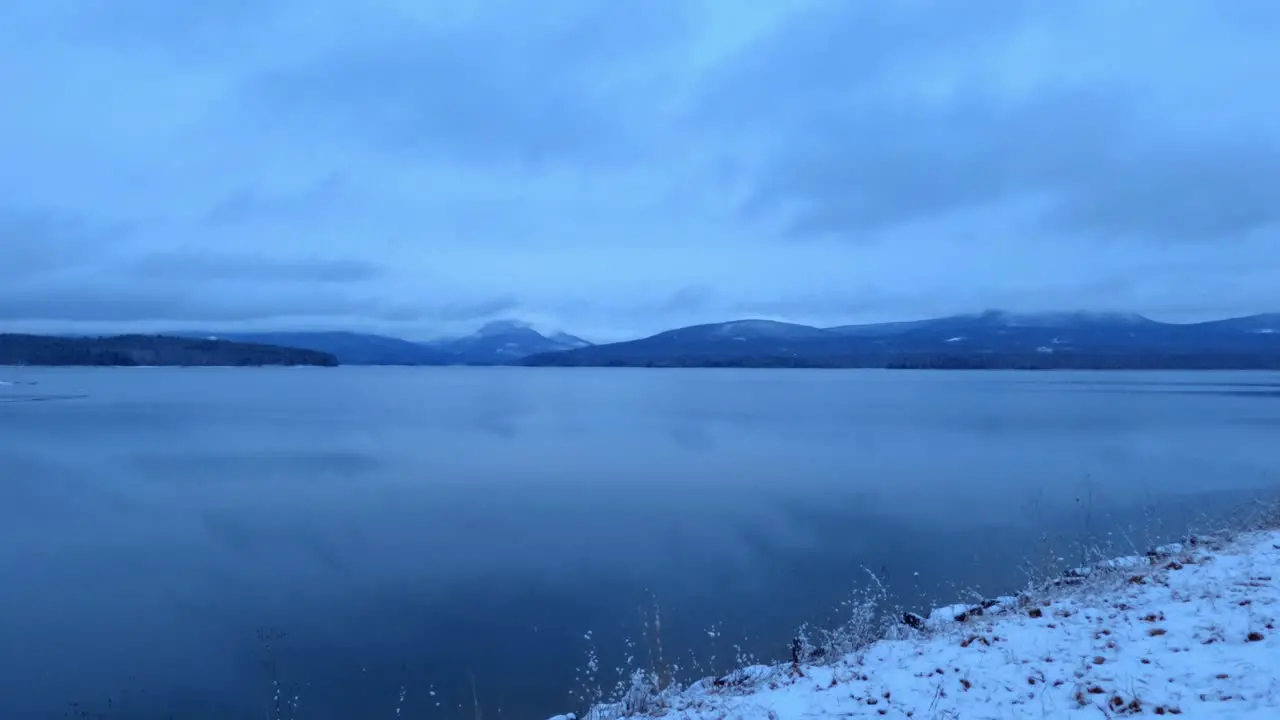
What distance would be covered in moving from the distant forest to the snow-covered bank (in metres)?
139

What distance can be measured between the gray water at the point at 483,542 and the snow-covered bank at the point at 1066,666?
6.22 feet

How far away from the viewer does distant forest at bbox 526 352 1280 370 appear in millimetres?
129250

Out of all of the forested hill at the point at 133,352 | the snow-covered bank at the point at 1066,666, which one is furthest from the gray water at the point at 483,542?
the forested hill at the point at 133,352

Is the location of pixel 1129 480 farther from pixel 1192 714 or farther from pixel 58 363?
pixel 58 363

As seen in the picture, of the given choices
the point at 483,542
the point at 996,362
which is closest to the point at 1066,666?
the point at 483,542

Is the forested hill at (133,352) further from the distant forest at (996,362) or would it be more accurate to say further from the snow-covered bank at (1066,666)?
the snow-covered bank at (1066,666)

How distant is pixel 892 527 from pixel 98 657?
11012mm

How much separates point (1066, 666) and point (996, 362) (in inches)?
5877

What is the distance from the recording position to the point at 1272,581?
285 inches

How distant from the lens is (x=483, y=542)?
12859mm

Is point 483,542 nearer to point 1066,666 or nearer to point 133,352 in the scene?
point 1066,666

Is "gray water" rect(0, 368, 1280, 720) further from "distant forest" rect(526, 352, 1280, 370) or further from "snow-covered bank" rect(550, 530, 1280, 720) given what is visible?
"distant forest" rect(526, 352, 1280, 370)

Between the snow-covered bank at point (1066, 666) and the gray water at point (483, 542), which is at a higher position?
the snow-covered bank at point (1066, 666)

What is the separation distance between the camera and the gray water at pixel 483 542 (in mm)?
8195
